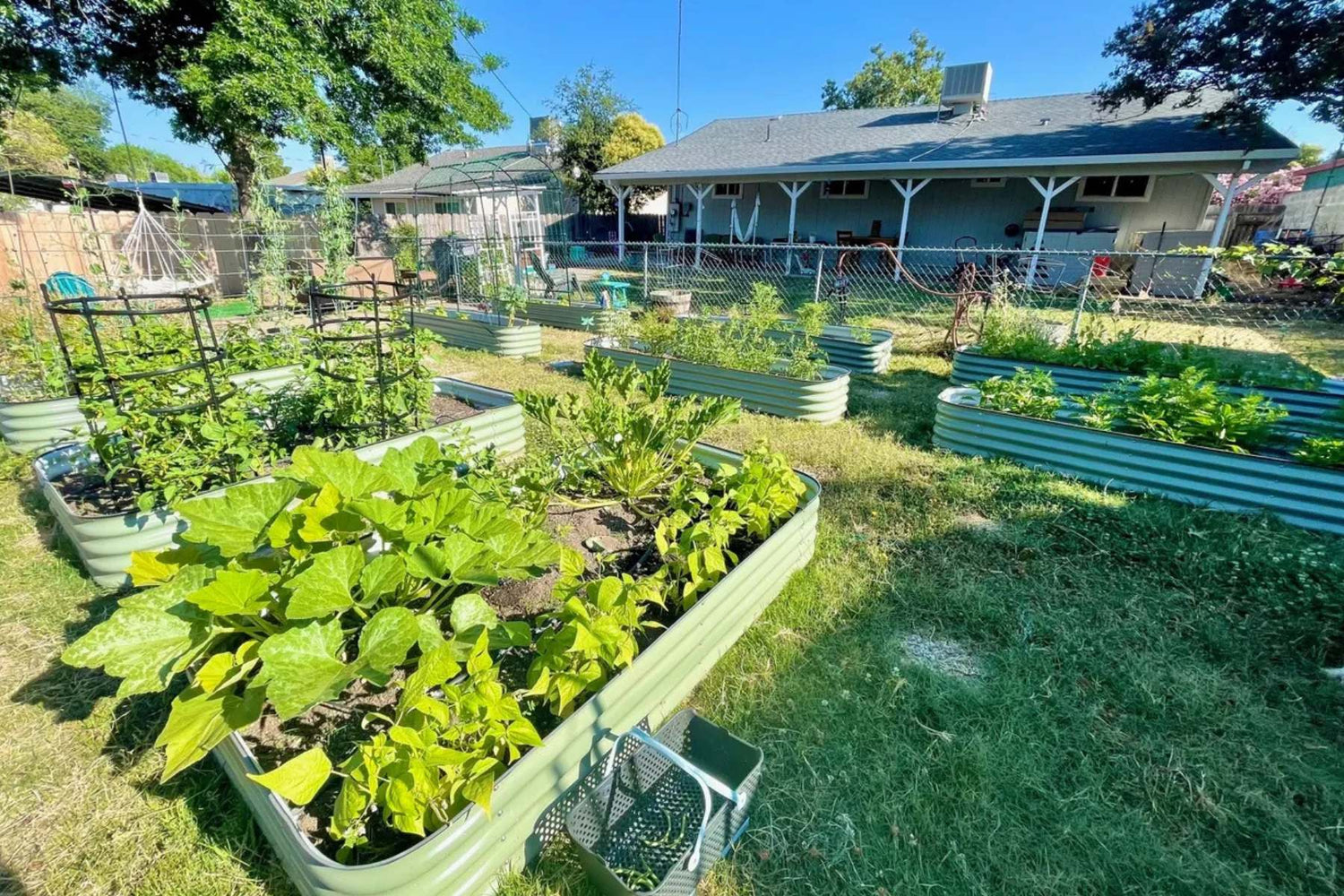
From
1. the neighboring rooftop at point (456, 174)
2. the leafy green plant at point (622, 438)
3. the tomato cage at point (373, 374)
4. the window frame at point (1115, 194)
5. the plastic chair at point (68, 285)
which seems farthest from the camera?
the neighboring rooftop at point (456, 174)

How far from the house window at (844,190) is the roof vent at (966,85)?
2.75m

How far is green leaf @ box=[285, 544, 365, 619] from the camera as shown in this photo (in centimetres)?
126

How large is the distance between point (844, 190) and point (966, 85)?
3526mm

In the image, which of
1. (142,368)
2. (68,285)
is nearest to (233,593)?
(142,368)

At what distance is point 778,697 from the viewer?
1900 mm

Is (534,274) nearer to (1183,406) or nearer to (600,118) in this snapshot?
(1183,406)

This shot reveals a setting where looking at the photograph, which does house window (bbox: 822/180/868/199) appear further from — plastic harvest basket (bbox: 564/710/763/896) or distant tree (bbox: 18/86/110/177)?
distant tree (bbox: 18/86/110/177)

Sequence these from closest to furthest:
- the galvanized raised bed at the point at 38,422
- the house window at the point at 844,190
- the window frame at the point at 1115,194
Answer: the galvanized raised bed at the point at 38,422
the window frame at the point at 1115,194
the house window at the point at 844,190

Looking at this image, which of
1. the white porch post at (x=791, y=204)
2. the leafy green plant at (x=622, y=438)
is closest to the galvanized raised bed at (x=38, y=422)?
the leafy green plant at (x=622, y=438)

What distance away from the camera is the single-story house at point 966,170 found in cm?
1003

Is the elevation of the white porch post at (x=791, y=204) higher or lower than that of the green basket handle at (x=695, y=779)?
higher

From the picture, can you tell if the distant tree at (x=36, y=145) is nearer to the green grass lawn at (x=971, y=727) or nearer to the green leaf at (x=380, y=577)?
the green grass lawn at (x=971, y=727)

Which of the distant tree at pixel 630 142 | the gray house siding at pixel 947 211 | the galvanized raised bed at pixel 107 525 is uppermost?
the distant tree at pixel 630 142

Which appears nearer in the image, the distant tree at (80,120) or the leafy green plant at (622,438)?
the leafy green plant at (622,438)
